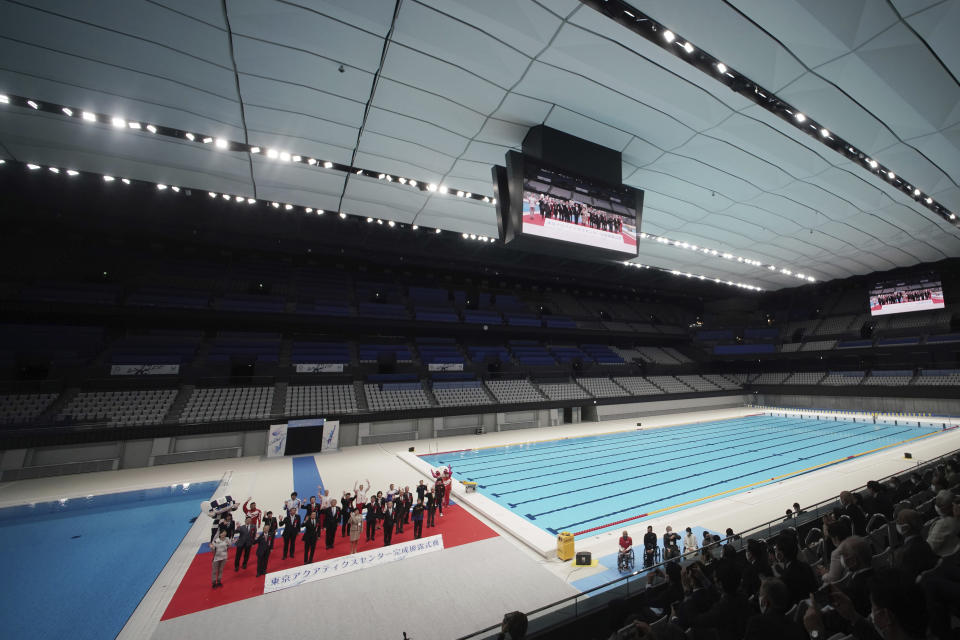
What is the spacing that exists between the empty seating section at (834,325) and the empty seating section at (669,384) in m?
12.8

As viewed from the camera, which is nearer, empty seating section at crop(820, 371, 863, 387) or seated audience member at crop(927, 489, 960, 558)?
seated audience member at crop(927, 489, 960, 558)

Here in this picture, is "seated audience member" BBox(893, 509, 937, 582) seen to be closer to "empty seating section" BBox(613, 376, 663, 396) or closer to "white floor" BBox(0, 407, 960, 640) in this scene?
"white floor" BBox(0, 407, 960, 640)

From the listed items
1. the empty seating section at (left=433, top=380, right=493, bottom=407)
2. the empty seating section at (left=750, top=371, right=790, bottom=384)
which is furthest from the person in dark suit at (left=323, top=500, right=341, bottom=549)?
the empty seating section at (left=750, top=371, right=790, bottom=384)

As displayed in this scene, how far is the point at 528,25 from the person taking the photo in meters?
6.07

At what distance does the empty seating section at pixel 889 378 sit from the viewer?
26.4m

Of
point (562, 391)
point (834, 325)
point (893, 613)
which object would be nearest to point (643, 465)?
point (562, 391)

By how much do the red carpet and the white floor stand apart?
0.23 metres

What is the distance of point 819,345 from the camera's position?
31.8 m

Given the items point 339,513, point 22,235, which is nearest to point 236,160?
point 339,513

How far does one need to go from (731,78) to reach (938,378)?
3276 centimetres

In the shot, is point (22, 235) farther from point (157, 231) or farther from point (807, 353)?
point (807, 353)

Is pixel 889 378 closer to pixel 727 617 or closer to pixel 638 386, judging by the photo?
pixel 638 386

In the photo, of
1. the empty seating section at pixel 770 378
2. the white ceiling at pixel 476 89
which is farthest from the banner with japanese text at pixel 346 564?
the empty seating section at pixel 770 378

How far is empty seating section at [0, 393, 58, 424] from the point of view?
45.3 ft
